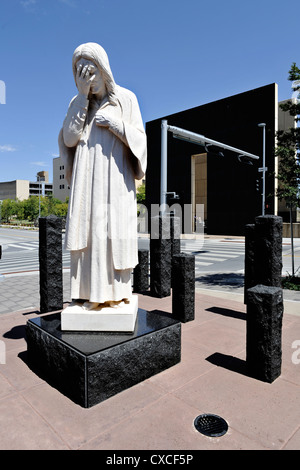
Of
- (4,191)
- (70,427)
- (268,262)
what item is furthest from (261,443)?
(4,191)

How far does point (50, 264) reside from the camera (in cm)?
597

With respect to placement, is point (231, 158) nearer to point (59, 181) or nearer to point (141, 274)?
point (141, 274)

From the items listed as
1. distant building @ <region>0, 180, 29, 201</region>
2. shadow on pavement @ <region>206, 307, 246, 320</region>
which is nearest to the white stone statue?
shadow on pavement @ <region>206, 307, 246, 320</region>

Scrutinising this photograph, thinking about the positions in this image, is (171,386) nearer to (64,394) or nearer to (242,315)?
(64,394)

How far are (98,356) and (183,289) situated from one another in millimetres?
2805

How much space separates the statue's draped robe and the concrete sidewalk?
104cm

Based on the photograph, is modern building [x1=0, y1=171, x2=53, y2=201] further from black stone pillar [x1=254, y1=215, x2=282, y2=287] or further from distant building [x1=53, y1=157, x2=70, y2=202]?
black stone pillar [x1=254, y1=215, x2=282, y2=287]

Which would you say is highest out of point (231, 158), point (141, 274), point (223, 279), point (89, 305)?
point (231, 158)

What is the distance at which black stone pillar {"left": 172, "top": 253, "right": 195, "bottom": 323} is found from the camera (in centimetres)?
537

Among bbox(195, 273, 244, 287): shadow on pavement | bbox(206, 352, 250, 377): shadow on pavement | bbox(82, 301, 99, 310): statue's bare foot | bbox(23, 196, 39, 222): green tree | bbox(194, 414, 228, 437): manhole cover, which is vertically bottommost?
bbox(195, 273, 244, 287): shadow on pavement

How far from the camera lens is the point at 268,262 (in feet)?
15.9

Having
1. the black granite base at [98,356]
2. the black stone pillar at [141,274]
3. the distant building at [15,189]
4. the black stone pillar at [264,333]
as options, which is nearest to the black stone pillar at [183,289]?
the black granite base at [98,356]

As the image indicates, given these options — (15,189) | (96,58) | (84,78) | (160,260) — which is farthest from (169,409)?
(15,189)
